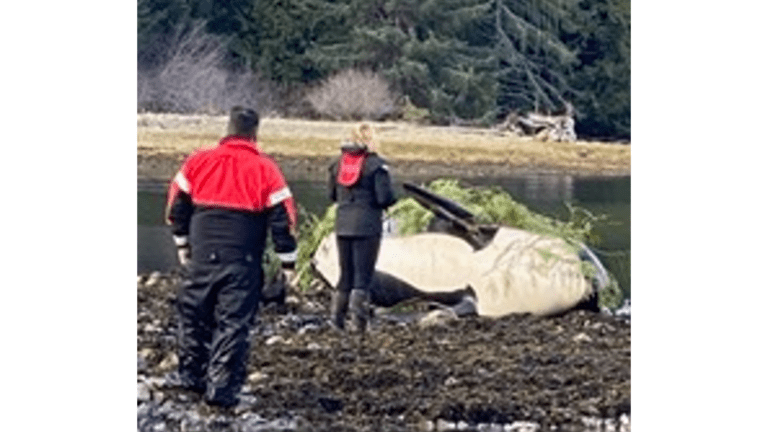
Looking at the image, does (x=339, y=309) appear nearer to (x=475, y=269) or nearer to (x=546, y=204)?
(x=475, y=269)

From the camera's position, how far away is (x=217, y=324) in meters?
15.4

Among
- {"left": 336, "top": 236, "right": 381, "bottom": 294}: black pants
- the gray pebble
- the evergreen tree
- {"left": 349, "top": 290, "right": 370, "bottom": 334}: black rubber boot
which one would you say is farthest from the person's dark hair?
the evergreen tree

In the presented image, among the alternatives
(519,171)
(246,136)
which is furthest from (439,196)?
(246,136)

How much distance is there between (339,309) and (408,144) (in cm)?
112

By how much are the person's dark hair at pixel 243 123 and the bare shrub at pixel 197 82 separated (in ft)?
2.23

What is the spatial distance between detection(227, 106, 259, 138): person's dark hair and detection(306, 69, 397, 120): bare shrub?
104 cm

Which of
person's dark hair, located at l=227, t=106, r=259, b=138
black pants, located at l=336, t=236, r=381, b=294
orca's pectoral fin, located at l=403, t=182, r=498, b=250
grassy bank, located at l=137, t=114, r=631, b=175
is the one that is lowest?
black pants, located at l=336, t=236, r=381, b=294

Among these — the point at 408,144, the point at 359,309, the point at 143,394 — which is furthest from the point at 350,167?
the point at 143,394

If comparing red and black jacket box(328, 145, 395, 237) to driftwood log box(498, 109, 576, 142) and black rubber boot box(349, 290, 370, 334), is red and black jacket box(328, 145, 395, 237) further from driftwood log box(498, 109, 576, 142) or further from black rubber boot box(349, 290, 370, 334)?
driftwood log box(498, 109, 576, 142)

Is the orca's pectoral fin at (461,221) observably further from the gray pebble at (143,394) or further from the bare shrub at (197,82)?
the gray pebble at (143,394)

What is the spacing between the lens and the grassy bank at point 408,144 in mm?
15906

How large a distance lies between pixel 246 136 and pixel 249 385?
4.88ft

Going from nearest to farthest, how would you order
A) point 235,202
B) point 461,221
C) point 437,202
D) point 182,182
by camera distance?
point 235,202 → point 182,182 → point 437,202 → point 461,221

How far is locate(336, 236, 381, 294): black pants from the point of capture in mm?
16328
